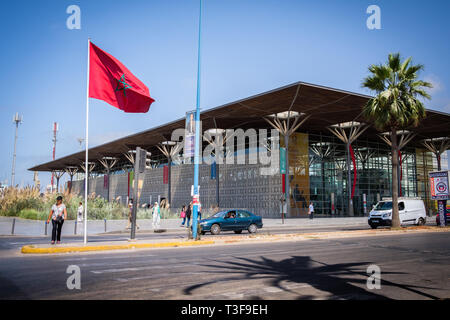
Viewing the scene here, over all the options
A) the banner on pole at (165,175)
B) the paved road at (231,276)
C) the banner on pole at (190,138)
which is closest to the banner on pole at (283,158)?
the banner on pole at (165,175)

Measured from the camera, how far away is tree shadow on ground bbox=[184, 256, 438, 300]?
6.32 meters

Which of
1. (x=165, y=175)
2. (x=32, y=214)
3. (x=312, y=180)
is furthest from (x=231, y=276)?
(x=165, y=175)

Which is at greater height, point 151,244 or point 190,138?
point 190,138

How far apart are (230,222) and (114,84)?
36.5 ft

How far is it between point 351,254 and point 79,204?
19728 mm

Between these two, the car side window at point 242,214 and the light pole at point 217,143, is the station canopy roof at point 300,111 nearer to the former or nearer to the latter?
the light pole at point 217,143

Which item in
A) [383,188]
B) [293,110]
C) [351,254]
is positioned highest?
[293,110]

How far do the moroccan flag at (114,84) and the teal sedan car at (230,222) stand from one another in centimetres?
906

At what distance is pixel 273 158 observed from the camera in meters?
47.1

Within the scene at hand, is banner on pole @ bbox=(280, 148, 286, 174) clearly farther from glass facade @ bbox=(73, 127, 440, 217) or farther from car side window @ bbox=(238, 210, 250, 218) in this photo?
car side window @ bbox=(238, 210, 250, 218)

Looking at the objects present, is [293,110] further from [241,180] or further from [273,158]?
[241,180]

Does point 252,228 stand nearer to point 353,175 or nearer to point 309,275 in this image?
point 309,275

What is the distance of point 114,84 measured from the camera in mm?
13820
